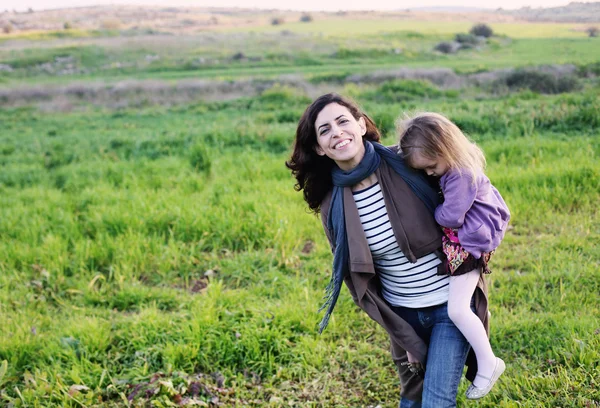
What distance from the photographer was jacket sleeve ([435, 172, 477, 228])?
221 centimetres

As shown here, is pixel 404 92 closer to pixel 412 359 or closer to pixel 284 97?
pixel 284 97

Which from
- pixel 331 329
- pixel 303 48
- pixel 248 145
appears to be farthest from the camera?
pixel 303 48

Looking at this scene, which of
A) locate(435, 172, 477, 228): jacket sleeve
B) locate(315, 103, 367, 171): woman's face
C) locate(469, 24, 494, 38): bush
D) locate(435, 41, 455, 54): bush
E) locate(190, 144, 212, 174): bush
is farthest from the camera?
locate(435, 41, 455, 54): bush

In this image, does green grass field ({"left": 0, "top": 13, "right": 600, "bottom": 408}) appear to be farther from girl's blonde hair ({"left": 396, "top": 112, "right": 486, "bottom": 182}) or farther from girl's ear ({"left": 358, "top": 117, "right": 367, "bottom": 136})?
girl's ear ({"left": 358, "top": 117, "right": 367, "bottom": 136})

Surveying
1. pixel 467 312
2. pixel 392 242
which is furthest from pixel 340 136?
pixel 467 312

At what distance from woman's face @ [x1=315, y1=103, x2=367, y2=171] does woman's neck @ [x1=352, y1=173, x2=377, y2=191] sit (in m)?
0.09

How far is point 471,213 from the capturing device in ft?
7.47

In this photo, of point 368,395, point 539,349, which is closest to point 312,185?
point 368,395

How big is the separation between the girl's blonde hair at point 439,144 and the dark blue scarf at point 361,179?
7cm

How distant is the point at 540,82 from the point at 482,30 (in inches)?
578

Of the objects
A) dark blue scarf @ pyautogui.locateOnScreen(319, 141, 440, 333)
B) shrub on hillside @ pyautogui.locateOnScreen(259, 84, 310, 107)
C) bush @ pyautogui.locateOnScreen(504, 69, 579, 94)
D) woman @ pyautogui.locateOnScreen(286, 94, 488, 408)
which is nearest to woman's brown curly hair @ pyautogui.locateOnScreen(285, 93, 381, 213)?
woman @ pyautogui.locateOnScreen(286, 94, 488, 408)

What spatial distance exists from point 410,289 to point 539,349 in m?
1.45

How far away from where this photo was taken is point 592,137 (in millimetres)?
7258

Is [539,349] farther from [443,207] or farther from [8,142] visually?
[8,142]
